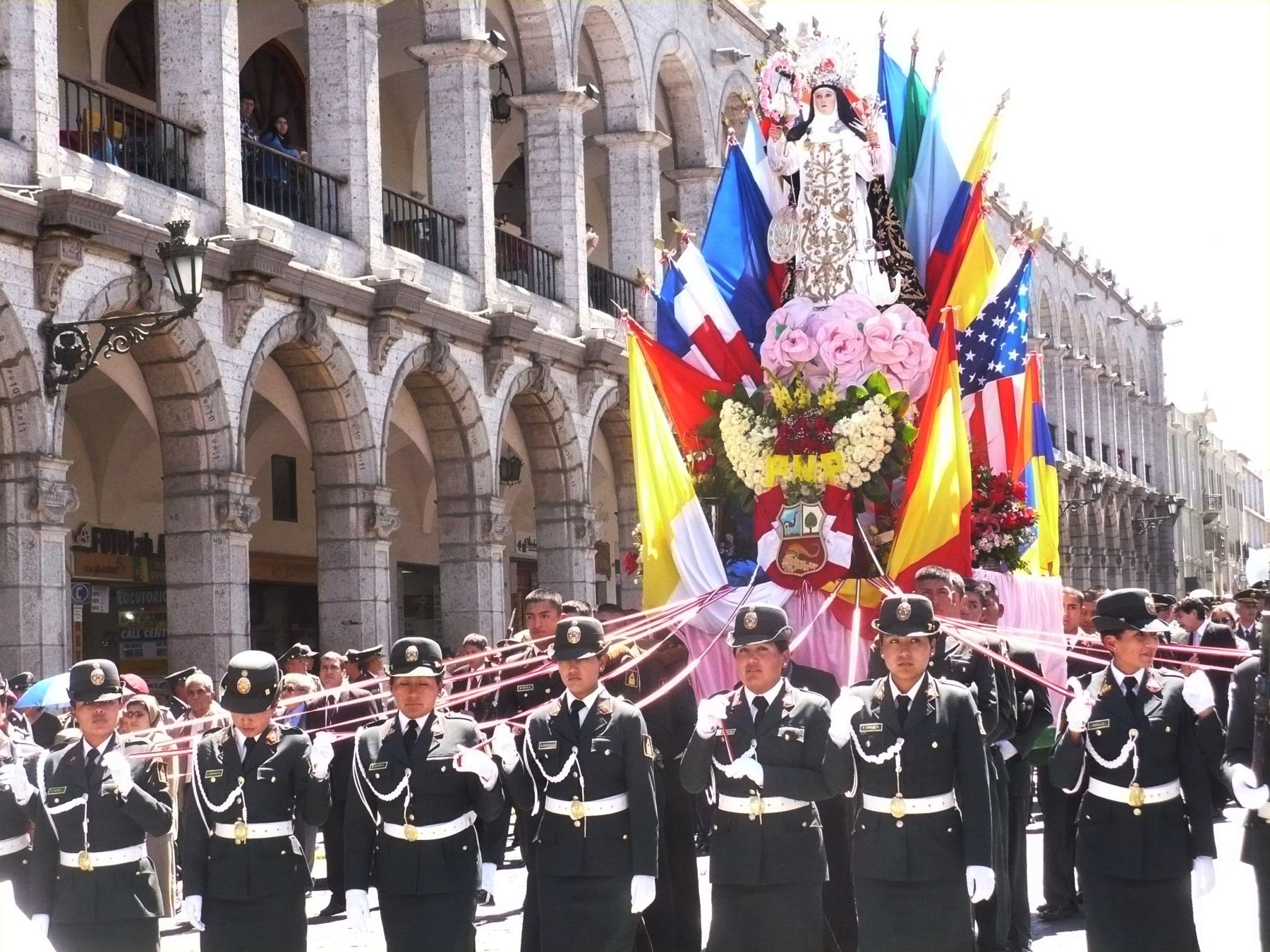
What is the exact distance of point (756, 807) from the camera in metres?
6.96

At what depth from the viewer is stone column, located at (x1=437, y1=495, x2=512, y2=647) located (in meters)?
20.1

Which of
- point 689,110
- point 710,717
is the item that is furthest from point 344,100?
point 710,717

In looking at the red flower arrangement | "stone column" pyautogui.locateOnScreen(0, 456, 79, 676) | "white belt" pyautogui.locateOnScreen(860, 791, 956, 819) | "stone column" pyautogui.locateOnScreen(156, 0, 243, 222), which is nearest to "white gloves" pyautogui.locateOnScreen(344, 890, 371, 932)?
"white belt" pyautogui.locateOnScreen(860, 791, 956, 819)

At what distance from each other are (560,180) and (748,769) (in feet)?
52.8

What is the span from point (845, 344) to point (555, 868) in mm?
4388

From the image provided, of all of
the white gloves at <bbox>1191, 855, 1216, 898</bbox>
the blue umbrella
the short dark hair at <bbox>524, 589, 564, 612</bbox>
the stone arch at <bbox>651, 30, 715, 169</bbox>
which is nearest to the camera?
the white gloves at <bbox>1191, 855, 1216, 898</bbox>

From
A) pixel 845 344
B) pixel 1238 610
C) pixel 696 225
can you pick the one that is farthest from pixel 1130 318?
pixel 845 344

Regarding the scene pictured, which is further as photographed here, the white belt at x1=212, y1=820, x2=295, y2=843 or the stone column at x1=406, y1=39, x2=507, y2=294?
the stone column at x1=406, y1=39, x2=507, y2=294

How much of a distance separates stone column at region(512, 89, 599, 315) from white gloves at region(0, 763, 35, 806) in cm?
1542

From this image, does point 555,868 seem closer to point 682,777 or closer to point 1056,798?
point 682,777

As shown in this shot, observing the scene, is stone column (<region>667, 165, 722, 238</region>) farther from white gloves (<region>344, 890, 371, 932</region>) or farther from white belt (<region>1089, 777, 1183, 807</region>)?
white gloves (<region>344, 890, 371, 932</region>)

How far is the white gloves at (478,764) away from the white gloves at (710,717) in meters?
0.85

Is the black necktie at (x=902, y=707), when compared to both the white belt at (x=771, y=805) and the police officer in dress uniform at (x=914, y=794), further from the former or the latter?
the white belt at (x=771, y=805)

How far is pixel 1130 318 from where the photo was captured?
185 feet
